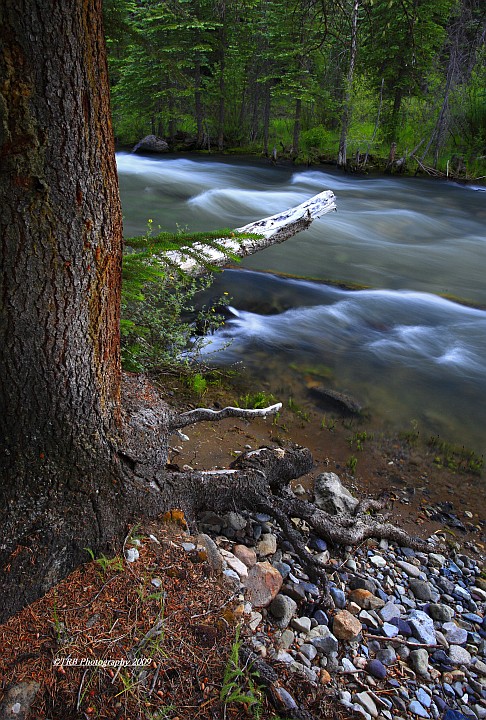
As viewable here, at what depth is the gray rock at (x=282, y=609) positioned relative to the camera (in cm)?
251

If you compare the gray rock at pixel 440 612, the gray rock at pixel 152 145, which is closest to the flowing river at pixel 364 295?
the gray rock at pixel 440 612

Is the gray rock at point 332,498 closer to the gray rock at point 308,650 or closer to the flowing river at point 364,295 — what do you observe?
the gray rock at point 308,650

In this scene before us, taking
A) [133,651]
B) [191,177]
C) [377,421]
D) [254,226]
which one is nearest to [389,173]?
[191,177]

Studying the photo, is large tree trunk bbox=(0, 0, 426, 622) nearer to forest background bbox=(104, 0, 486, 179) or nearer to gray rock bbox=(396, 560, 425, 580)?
gray rock bbox=(396, 560, 425, 580)

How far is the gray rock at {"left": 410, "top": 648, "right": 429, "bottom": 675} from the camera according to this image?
249 centimetres

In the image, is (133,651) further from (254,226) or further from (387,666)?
(254,226)

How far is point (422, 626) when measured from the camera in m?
2.75

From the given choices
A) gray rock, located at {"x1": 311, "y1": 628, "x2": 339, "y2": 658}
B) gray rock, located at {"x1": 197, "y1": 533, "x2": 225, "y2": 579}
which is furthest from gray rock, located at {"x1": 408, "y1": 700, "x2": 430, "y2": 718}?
gray rock, located at {"x1": 197, "y1": 533, "x2": 225, "y2": 579}

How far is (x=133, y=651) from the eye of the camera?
198cm

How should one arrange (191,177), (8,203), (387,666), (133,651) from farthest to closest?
1. (191,177)
2. (387,666)
3. (133,651)
4. (8,203)

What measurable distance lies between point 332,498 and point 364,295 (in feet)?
18.7

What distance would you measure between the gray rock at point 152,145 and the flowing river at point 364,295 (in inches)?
222

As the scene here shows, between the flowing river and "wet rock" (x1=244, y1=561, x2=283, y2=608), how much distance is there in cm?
310

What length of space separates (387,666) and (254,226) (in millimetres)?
5410
